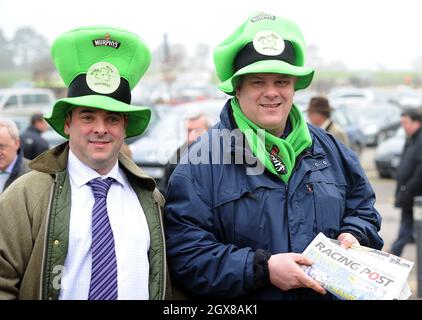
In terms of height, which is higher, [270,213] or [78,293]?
[270,213]

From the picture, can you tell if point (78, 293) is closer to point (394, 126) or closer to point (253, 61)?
point (253, 61)

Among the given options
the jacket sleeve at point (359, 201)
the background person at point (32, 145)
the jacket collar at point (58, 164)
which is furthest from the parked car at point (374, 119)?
→ the jacket collar at point (58, 164)

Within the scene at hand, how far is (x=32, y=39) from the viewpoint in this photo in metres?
66.4

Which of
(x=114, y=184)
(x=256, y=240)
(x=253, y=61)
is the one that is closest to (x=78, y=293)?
(x=114, y=184)

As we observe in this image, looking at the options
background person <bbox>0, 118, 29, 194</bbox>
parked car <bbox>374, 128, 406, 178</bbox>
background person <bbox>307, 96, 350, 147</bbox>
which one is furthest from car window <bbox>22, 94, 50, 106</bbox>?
background person <bbox>0, 118, 29, 194</bbox>

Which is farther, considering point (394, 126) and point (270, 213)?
point (394, 126)

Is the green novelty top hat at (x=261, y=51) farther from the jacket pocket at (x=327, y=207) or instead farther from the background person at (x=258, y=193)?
the jacket pocket at (x=327, y=207)

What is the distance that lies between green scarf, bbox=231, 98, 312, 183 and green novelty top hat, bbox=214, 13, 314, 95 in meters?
0.16

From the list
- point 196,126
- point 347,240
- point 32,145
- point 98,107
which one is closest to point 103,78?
point 98,107

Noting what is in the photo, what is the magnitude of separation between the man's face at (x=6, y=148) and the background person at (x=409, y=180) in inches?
190

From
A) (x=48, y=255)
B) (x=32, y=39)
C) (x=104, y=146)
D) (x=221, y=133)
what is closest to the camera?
(x=48, y=255)

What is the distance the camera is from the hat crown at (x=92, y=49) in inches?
109

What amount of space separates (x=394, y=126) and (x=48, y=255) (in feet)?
70.4

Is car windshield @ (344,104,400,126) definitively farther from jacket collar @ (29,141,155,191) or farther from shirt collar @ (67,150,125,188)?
shirt collar @ (67,150,125,188)
